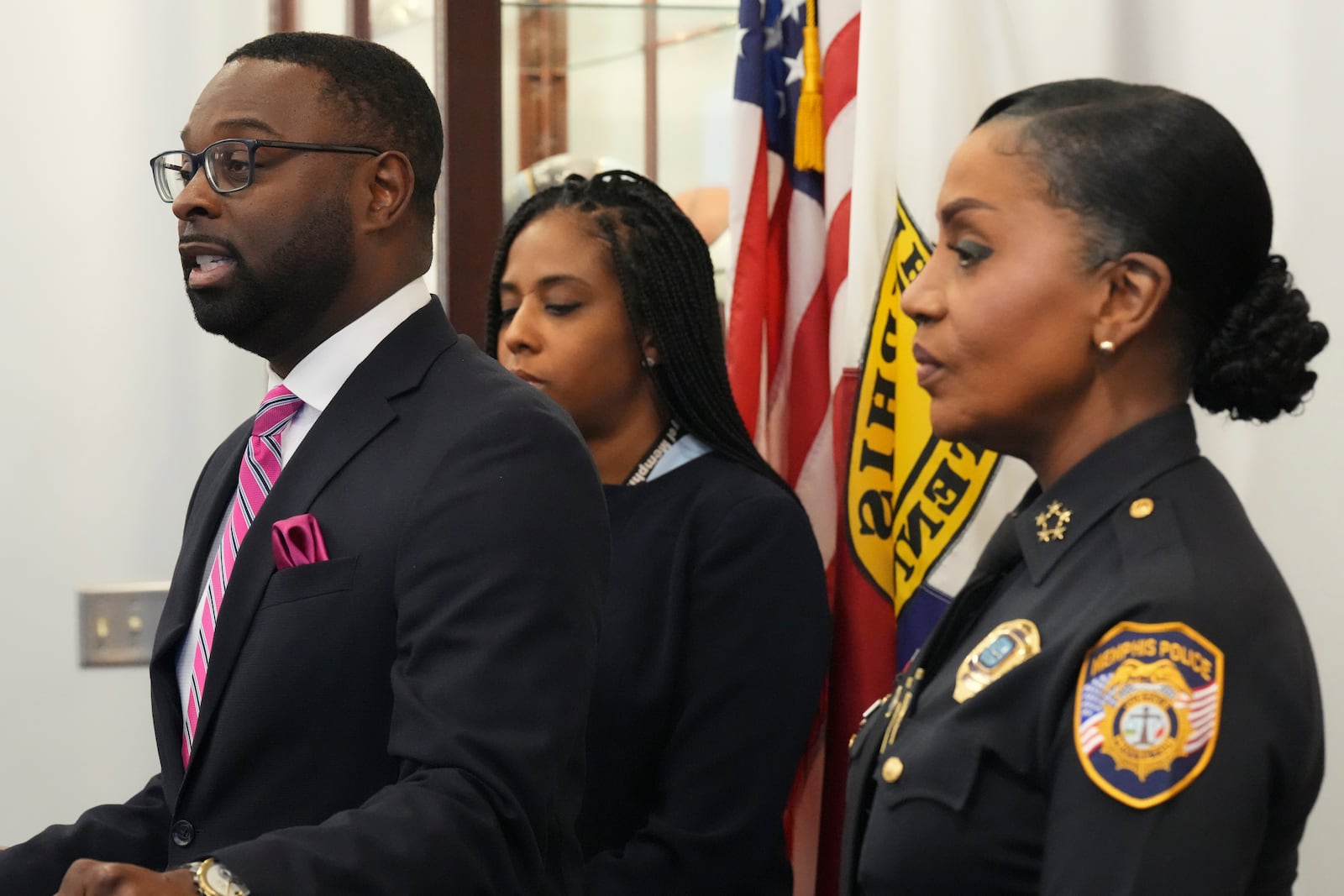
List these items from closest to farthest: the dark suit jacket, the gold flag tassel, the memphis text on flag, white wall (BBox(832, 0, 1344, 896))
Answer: the dark suit jacket → white wall (BBox(832, 0, 1344, 896)) → the memphis text on flag → the gold flag tassel

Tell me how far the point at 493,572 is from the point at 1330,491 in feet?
4.54

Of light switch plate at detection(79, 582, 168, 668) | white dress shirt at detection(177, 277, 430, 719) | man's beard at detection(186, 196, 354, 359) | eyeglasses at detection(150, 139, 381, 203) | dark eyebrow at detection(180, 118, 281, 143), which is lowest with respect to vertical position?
light switch plate at detection(79, 582, 168, 668)

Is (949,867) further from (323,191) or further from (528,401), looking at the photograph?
(323,191)

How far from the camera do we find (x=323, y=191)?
4.76ft

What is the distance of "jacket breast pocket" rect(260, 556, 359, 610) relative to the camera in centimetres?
129

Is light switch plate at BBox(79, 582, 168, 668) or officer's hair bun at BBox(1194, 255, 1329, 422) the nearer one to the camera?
officer's hair bun at BBox(1194, 255, 1329, 422)

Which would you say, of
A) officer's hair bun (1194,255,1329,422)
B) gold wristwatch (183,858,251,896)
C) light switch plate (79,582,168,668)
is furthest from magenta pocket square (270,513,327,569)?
light switch plate (79,582,168,668)

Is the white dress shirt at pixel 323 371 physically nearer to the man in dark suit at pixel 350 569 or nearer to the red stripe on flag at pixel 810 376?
the man in dark suit at pixel 350 569

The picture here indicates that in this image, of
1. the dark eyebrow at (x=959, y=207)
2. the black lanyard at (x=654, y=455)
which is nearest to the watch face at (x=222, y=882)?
the dark eyebrow at (x=959, y=207)

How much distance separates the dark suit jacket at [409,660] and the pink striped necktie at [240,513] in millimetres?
40

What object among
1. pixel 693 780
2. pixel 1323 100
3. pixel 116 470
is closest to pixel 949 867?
pixel 693 780

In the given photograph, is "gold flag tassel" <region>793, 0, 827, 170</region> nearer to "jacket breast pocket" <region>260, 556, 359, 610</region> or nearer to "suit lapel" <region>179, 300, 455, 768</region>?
"suit lapel" <region>179, 300, 455, 768</region>

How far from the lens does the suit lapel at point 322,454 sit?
1317 millimetres

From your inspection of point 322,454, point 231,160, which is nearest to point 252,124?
point 231,160
